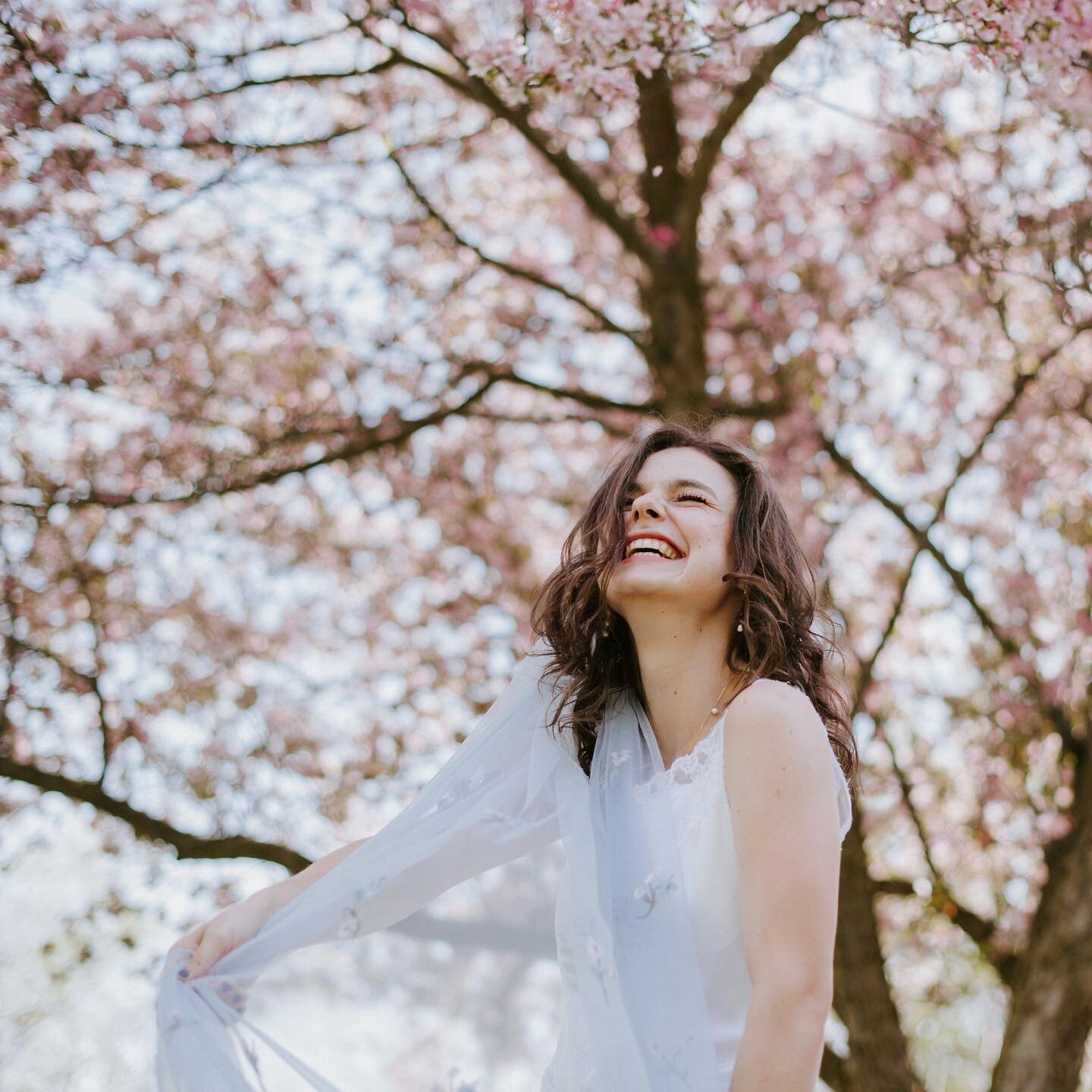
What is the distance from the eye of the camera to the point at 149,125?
430cm

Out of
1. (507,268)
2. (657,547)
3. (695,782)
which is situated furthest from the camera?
(507,268)

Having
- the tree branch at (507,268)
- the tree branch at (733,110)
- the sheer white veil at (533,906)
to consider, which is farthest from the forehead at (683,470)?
the tree branch at (507,268)

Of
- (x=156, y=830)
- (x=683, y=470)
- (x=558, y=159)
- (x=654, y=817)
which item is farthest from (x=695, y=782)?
(x=558, y=159)

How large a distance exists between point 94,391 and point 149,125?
1508 millimetres

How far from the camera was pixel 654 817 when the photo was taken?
6.28ft

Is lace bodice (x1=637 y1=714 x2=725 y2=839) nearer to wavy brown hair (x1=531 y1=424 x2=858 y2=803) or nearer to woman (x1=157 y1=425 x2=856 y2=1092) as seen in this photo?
woman (x1=157 y1=425 x2=856 y2=1092)

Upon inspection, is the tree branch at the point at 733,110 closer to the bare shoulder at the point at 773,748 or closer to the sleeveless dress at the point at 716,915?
the bare shoulder at the point at 773,748

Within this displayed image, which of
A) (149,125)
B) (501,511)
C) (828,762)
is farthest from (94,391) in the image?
(828,762)

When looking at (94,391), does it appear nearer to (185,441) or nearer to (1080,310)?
(185,441)

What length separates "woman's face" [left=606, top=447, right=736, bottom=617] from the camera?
6.81 ft

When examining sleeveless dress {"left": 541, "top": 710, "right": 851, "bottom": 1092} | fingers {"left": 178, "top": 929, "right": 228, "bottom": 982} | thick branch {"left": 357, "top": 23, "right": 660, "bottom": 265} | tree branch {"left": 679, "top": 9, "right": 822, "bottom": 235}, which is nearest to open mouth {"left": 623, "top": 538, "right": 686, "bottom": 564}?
sleeveless dress {"left": 541, "top": 710, "right": 851, "bottom": 1092}

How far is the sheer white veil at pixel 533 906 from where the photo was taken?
1.71 metres

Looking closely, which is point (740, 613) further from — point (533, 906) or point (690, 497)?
point (533, 906)

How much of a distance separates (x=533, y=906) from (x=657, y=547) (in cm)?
71
